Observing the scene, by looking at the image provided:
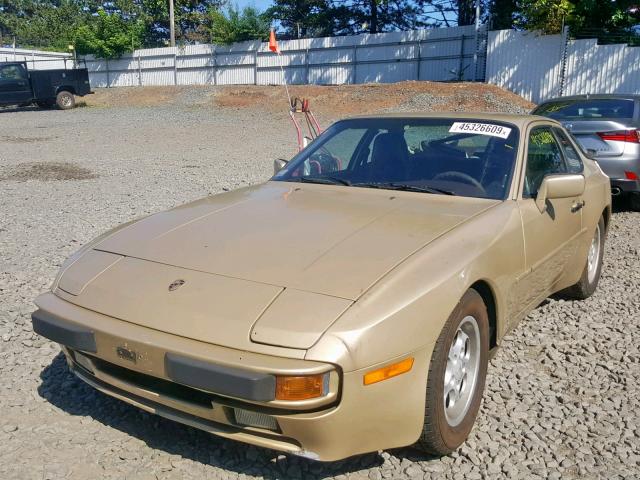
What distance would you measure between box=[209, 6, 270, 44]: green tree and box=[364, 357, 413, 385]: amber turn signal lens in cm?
3404

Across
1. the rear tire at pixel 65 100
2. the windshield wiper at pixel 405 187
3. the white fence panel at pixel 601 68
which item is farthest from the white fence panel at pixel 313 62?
the windshield wiper at pixel 405 187

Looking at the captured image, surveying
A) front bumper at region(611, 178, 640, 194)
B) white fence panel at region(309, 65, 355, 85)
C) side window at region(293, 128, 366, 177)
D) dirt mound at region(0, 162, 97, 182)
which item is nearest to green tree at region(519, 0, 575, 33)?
white fence panel at region(309, 65, 355, 85)

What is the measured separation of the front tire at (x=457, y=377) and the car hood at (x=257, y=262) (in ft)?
1.22

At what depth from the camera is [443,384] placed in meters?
2.59

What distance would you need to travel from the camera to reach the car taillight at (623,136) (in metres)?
7.34

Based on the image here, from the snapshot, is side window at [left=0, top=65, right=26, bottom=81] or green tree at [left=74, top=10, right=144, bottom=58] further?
green tree at [left=74, top=10, right=144, bottom=58]

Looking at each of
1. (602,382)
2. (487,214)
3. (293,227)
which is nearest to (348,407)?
(293,227)

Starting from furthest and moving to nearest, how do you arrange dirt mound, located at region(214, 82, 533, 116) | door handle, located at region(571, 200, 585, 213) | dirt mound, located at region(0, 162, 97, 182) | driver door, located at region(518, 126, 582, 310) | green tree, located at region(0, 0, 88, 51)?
1. green tree, located at region(0, 0, 88, 51)
2. dirt mound, located at region(214, 82, 533, 116)
3. dirt mound, located at region(0, 162, 97, 182)
4. door handle, located at region(571, 200, 585, 213)
5. driver door, located at region(518, 126, 582, 310)

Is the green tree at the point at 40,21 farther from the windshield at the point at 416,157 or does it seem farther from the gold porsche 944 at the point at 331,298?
the gold porsche 944 at the point at 331,298

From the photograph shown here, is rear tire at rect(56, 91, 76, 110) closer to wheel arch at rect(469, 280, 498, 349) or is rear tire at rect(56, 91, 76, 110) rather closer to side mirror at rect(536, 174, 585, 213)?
side mirror at rect(536, 174, 585, 213)

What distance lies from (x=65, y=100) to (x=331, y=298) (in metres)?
27.5

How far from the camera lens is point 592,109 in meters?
8.34

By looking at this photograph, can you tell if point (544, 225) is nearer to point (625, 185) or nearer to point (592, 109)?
point (625, 185)

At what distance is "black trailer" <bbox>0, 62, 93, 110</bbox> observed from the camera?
24.9m
